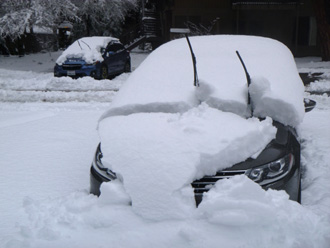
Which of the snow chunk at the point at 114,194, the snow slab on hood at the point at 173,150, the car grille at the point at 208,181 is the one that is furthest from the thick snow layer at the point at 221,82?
the snow chunk at the point at 114,194

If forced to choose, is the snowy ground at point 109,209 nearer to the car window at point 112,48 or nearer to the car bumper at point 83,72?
the car bumper at point 83,72

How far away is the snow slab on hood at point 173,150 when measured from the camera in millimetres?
2740

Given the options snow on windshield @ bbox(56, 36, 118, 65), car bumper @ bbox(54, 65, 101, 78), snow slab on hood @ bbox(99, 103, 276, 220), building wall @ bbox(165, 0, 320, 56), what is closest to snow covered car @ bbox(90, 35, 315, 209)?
snow slab on hood @ bbox(99, 103, 276, 220)

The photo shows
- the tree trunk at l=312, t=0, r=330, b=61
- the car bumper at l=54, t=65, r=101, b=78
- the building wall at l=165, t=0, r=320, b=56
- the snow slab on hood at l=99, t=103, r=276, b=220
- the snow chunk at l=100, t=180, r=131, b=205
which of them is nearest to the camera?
the snow slab on hood at l=99, t=103, r=276, b=220

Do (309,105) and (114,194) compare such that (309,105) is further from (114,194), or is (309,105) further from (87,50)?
(87,50)

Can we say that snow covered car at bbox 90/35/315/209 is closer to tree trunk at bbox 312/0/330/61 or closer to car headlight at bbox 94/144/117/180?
car headlight at bbox 94/144/117/180

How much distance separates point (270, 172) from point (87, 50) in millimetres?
12015

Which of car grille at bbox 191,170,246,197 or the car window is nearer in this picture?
car grille at bbox 191,170,246,197

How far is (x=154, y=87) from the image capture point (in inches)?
149

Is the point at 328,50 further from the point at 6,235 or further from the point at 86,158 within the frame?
the point at 6,235

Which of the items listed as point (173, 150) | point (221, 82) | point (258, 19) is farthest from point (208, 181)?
point (258, 19)

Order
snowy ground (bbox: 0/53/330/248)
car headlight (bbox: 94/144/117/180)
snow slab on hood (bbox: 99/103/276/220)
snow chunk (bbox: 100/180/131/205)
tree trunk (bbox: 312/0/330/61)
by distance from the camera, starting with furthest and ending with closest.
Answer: tree trunk (bbox: 312/0/330/61), car headlight (bbox: 94/144/117/180), snow chunk (bbox: 100/180/131/205), snow slab on hood (bbox: 99/103/276/220), snowy ground (bbox: 0/53/330/248)

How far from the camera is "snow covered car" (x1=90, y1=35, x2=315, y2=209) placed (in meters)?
2.83

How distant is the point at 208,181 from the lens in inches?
114
